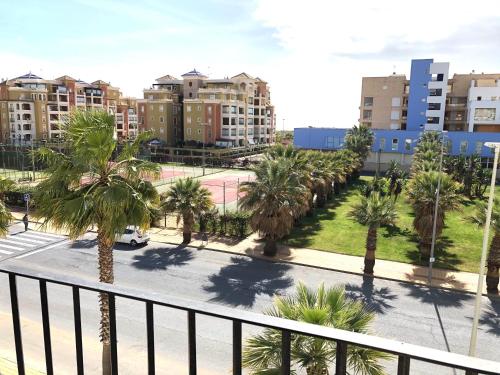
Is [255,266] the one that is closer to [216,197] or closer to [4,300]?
[4,300]

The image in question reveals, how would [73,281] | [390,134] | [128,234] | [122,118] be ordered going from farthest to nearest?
[122,118] → [390,134] → [128,234] → [73,281]

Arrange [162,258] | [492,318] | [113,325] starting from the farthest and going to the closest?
[162,258] → [492,318] → [113,325]

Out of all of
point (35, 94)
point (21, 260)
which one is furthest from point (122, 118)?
point (21, 260)

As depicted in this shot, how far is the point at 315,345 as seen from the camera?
7801mm

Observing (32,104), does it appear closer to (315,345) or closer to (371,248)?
(371,248)

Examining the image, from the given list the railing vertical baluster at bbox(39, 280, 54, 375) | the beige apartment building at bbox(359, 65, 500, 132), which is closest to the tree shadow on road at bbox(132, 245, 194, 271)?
the railing vertical baluster at bbox(39, 280, 54, 375)

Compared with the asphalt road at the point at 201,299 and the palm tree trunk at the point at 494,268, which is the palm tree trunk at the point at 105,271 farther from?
the palm tree trunk at the point at 494,268

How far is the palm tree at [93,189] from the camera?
13.5 m

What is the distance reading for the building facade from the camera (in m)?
75.5

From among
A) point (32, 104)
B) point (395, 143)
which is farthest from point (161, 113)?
point (395, 143)

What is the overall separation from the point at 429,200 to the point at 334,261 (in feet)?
22.9

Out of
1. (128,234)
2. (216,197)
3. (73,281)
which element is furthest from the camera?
→ (216,197)

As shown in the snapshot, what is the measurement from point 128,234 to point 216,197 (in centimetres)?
2034

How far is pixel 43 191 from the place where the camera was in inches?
554
